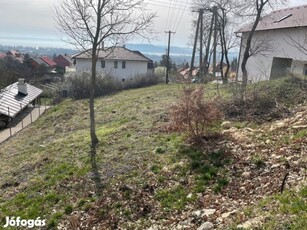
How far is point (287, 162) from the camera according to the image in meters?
5.71

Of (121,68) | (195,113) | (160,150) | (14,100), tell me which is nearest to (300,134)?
(195,113)

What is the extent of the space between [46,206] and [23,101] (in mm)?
21465

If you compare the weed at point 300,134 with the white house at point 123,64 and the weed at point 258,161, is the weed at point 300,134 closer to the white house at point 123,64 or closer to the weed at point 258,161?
the weed at point 258,161

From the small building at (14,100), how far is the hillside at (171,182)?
12.2m

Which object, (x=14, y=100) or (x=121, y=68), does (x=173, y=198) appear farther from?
(x=121, y=68)

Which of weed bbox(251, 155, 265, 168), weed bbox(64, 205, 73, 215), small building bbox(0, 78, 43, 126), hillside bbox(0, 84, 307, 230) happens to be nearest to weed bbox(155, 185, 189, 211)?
hillside bbox(0, 84, 307, 230)

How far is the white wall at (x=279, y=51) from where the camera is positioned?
1758 centimetres

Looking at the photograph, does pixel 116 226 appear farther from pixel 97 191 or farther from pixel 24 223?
pixel 24 223

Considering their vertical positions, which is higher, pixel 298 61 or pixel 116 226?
pixel 298 61

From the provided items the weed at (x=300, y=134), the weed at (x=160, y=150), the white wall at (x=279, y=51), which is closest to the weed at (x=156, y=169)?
the weed at (x=160, y=150)

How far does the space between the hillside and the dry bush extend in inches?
17.6

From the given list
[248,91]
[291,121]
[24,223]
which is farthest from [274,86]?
[24,223]

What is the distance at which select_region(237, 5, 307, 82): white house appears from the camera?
17.7m

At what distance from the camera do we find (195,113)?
7918 mm
